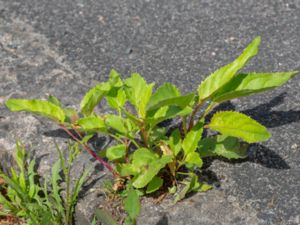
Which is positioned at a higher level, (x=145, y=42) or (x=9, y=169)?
(x=145, y=42)

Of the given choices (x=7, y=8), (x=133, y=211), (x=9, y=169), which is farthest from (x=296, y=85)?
(x=7, y=8)

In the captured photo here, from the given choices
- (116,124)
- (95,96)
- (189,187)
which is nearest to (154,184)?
(189,187)

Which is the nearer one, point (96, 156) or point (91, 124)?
point (91, 124)

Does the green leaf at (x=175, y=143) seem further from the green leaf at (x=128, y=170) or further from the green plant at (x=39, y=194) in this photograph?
the green plant at (x=39, y=194)

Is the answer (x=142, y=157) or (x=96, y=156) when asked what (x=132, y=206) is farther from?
(x=96, y=156)

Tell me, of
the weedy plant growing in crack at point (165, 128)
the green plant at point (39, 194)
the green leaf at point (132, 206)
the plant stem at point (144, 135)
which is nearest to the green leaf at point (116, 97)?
the weedy plant growing in crack at point (165, 128)

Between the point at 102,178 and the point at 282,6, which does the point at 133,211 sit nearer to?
the point at 102,178
